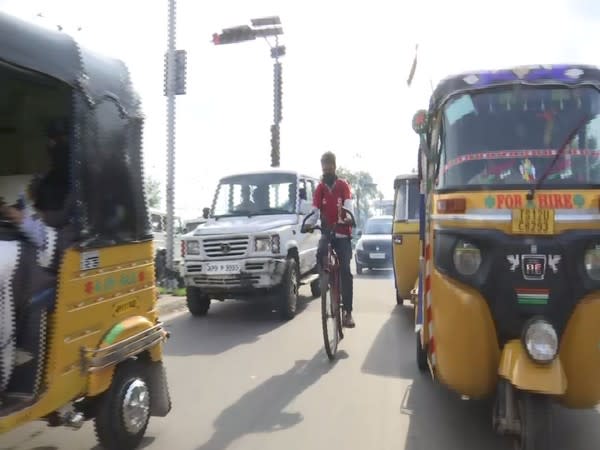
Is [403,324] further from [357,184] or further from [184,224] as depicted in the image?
[357,184]

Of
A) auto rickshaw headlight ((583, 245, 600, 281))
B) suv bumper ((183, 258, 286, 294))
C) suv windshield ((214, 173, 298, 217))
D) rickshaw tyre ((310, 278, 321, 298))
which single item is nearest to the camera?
auto rickshaw headlight ((583, 245, 600, 281))

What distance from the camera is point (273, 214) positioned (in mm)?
8867

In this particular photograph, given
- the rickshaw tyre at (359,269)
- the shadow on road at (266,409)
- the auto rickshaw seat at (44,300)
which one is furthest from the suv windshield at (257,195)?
the rickshaw tyre at (359,269)

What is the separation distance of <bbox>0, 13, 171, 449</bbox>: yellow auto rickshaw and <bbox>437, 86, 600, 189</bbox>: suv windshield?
86.2 inches

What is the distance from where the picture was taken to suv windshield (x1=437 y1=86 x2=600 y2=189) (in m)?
3.29

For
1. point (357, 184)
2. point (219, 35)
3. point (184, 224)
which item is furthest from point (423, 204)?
point (357, 184)

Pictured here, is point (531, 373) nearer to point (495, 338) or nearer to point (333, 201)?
point (495, 338)

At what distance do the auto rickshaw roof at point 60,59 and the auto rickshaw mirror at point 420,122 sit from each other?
208 cm

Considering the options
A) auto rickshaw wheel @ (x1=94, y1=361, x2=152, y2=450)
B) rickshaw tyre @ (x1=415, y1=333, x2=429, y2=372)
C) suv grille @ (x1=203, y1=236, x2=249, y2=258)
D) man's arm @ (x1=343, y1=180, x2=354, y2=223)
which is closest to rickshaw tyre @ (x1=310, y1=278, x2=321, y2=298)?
suv grille @ (x1=203, y1=236, x2=249, y2=258)

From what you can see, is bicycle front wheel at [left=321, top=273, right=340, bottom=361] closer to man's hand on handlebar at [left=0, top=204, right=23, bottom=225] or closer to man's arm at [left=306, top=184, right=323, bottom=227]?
man's arm at [left=306, top=184, right=323, bottom=227]

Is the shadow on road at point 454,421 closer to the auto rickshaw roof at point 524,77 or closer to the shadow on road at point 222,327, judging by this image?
the shadow on road at point 222,327

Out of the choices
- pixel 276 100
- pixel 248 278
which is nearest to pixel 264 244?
pixel 248 278

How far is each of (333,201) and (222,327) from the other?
2701mm

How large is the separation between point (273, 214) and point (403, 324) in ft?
9.21
